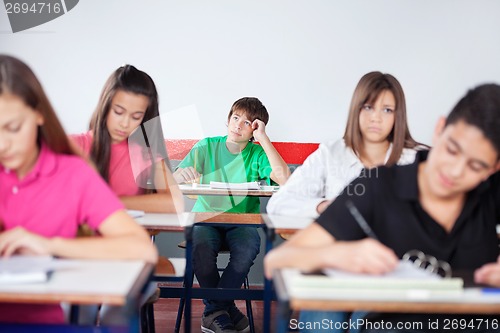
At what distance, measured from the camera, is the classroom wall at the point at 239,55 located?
168 inches

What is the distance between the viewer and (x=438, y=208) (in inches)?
56.0

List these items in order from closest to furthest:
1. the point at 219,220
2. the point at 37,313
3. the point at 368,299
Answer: the point at 368,299 → the point at 37,313 → the point at 219,220

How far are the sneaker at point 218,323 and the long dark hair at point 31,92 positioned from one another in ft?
5.35

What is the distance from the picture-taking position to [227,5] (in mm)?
4281

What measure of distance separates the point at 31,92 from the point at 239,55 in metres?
3.04

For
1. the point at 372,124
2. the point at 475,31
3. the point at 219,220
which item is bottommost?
the point at 219,220

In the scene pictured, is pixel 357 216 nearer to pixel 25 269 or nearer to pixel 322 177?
pixel 25 269

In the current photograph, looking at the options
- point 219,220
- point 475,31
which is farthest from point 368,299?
point 475,31

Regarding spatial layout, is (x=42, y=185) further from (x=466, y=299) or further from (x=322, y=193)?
(x=322, y=193)

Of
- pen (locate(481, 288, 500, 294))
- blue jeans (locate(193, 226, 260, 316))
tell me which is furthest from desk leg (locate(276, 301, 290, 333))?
blue jeans (locate(193, 226, 260, 316))

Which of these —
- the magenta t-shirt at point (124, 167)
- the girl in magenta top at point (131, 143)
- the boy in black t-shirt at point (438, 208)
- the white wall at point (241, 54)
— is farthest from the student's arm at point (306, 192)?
the white wall at point (241, 54)

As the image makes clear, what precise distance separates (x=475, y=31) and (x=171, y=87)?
2347mm

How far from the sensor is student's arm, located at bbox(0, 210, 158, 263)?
1287 mm

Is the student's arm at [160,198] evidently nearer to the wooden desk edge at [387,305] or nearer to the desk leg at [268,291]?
the desk leg at [268,291]
